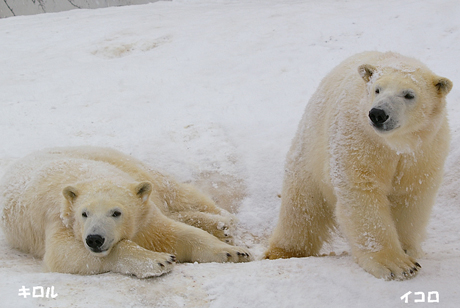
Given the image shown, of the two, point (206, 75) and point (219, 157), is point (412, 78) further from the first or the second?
point (206, 75)

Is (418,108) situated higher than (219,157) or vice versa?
(418,108)

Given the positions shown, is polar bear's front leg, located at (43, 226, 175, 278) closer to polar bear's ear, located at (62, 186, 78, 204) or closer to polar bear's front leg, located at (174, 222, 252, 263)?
polar bear's ear, located at (62, 186, 78, 204)

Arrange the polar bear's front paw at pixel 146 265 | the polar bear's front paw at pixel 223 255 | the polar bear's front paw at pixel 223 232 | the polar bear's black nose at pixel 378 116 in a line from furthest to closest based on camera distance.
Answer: the polar bear's front paw at pixel 223 232, the polar bear's front paw at pixel 223 255, the polar bear's front paw at pixel 146 265, the polar bear's black nose at pixel 378 116

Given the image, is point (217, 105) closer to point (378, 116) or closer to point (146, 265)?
point (146, 265)

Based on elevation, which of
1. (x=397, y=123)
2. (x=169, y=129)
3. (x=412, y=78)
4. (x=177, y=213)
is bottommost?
(x=177, y=213)

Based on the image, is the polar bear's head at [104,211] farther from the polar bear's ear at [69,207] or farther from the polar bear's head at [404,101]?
the polar bear's head at [404,101]

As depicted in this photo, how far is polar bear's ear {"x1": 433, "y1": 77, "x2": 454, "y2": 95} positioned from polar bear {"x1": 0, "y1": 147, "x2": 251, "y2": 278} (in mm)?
2255

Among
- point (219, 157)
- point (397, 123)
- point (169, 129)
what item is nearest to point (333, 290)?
point (397, 123)

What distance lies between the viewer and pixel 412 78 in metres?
3.25

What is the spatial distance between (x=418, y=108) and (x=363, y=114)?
0.39 meters

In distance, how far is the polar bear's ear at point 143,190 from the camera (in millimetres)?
4301

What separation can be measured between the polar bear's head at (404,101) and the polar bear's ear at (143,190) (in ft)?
7.00

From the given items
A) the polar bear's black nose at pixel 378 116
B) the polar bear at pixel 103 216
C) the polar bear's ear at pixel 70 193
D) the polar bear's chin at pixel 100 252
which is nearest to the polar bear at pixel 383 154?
the polar bear's black nose at pixel 378 116

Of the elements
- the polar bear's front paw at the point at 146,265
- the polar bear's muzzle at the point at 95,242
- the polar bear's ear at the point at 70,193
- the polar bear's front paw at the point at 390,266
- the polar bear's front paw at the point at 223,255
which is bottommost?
the polar bear's front paw at the point at 223,255
